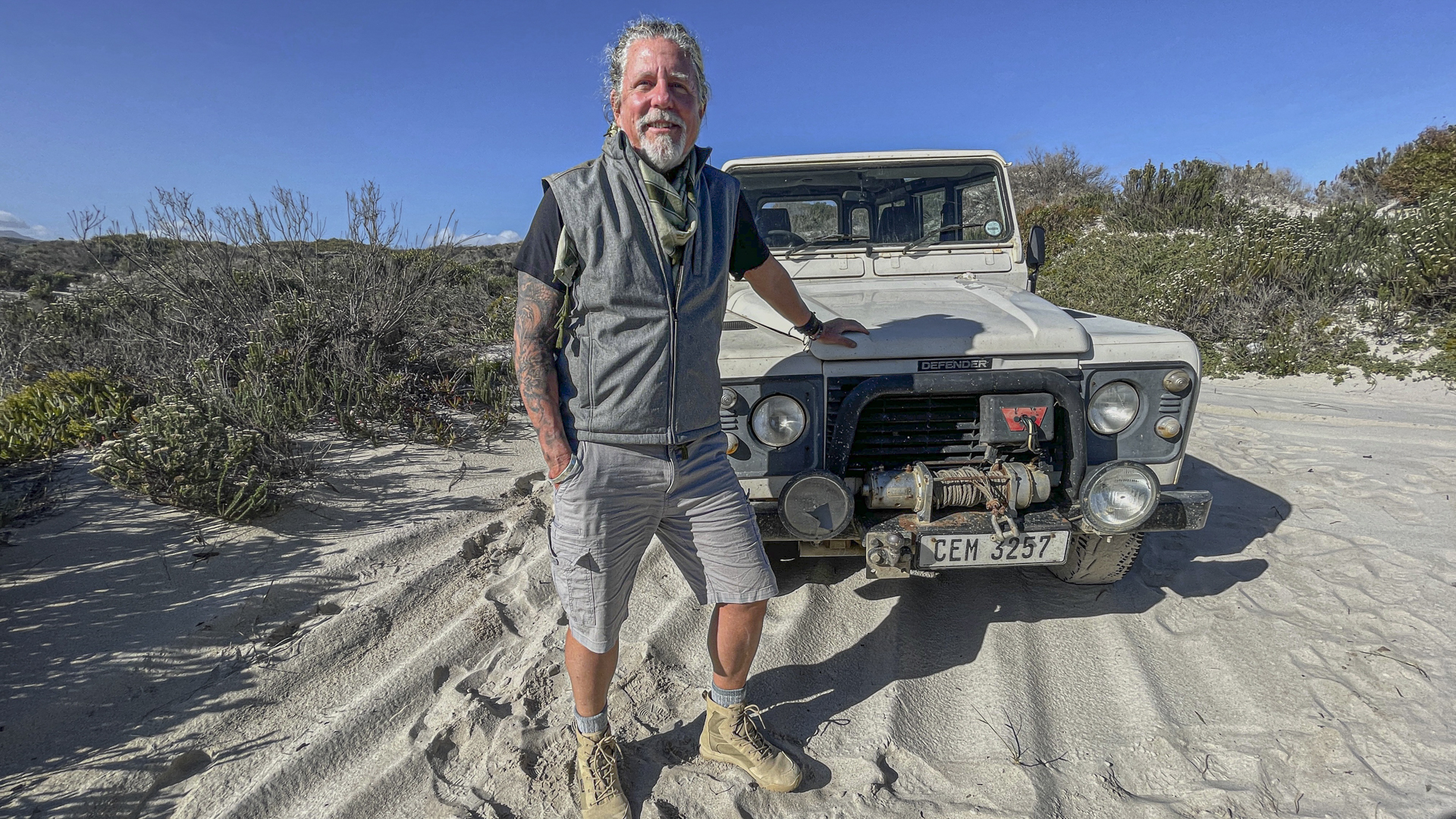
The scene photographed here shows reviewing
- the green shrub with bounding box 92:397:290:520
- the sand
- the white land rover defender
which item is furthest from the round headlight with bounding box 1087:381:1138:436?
the green shrub with bounding box 92:397:290:520

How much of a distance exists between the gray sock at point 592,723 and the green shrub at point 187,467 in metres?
2.19

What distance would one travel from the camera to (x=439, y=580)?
10.2 ft

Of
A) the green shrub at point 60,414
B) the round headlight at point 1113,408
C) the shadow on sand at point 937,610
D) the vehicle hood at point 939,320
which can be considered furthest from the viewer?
the green shrub at point 60,414

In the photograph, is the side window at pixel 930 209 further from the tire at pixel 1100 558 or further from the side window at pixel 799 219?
the tire at pixel 1100 558

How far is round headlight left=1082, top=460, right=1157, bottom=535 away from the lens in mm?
2371

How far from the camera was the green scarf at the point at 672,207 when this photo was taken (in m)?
1.72

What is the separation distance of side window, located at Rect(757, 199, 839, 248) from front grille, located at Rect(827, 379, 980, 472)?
1.55 metres

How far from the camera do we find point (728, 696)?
6.76ft

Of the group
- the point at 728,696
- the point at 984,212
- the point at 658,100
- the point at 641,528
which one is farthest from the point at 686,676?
the point at 984,212

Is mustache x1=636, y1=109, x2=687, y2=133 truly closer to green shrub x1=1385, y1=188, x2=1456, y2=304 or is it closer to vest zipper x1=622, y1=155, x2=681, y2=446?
vest zipper x1=622, y1=155, x2=681, y2=446

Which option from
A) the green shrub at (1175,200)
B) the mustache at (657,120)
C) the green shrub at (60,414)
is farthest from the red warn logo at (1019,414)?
the green shrub at (1175,200)

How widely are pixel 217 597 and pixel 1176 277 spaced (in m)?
10.3

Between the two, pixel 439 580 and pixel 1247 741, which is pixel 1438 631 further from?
pixel 439 580

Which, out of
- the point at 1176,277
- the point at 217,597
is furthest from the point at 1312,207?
the point at 217,597
